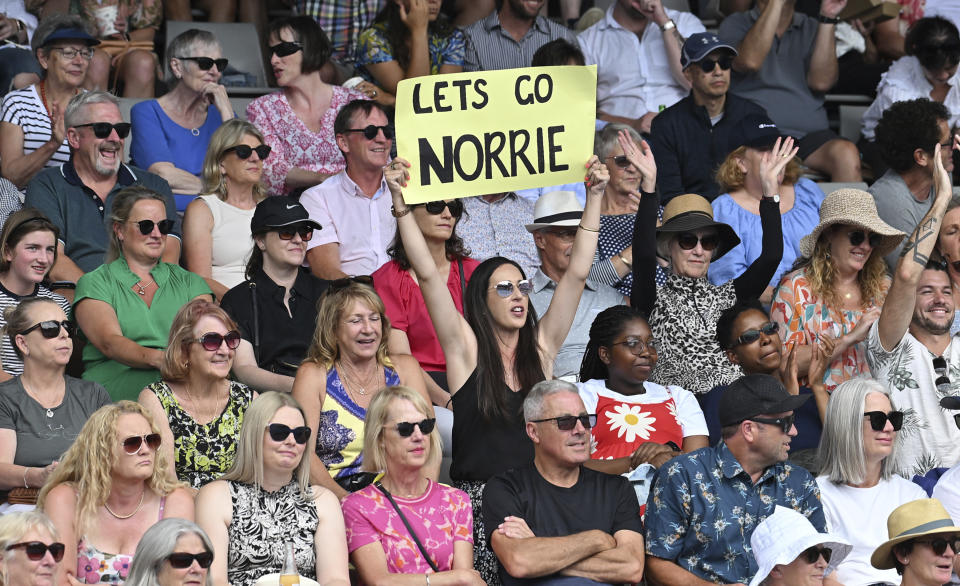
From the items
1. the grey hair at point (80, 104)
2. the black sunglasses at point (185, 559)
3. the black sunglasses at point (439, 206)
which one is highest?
the grey hair at point (80, 104)

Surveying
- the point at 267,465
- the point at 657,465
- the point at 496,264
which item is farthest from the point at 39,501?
the point at 657,465

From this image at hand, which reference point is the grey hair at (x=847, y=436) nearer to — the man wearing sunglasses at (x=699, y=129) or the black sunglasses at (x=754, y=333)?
the black sunglasses at (x=754, y=333)

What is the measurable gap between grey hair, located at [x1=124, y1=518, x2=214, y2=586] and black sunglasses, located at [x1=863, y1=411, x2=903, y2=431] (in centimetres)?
275

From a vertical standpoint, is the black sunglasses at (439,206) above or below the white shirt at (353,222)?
above

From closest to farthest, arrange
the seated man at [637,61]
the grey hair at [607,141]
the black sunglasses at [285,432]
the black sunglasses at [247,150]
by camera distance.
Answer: the black sunglasses at [285,432]
the black sunglasses at [247,150]
the grey hair at [607,141]
the seated man at [637,61]

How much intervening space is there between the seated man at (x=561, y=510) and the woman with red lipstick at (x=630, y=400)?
0.66m

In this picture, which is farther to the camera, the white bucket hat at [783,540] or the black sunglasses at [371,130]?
the black sunglasses at [371,130]

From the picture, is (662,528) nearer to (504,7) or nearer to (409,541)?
(409,541)

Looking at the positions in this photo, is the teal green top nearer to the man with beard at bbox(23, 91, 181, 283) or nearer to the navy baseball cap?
the man with beard at bbox(23, 91, 181, 283)

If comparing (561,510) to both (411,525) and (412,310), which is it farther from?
(412,310)

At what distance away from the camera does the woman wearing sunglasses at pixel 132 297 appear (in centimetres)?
627

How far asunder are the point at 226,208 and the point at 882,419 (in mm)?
3387

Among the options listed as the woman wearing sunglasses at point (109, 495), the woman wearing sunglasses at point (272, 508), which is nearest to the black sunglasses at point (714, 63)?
the woman wearing sunglasses at point (272, 508)

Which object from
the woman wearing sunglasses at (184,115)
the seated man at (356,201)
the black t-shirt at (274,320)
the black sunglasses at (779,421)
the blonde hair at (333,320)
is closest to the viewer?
the black sunglasses at (779,421)
